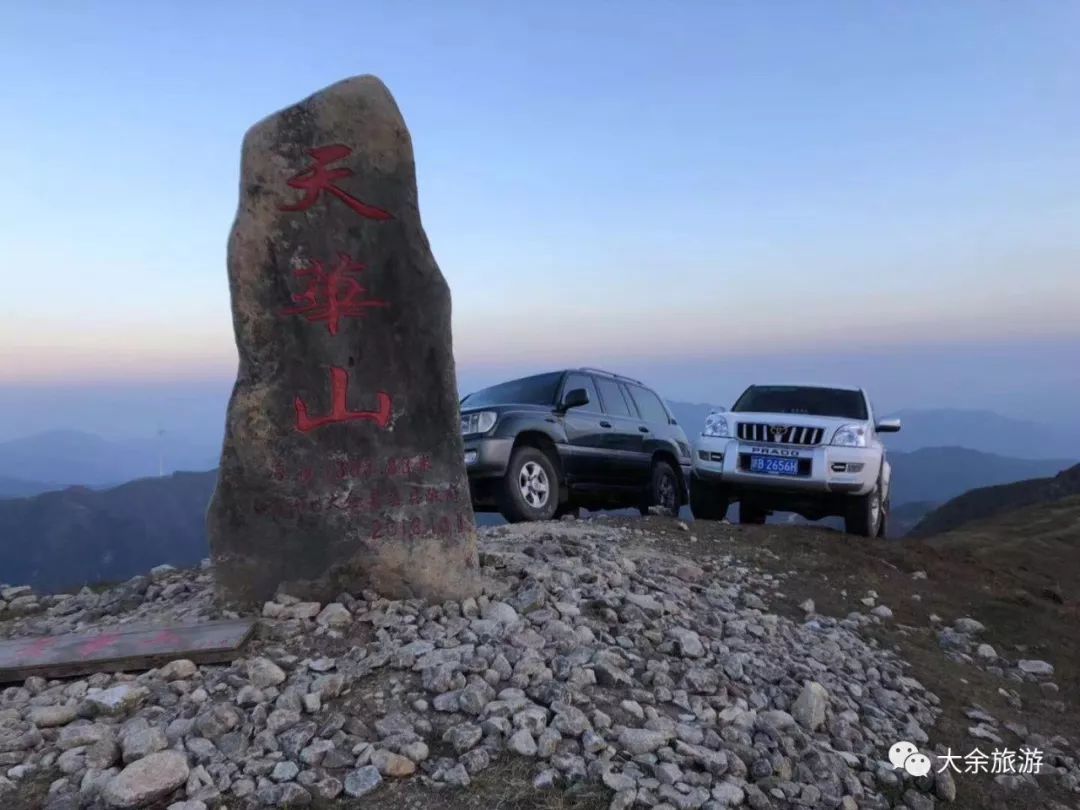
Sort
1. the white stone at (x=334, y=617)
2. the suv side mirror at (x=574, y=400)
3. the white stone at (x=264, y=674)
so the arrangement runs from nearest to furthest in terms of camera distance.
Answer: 1. the white stone at (x=264, y=674)
2. the white stone at (x=334, y=617)
3. the suv side mirror at (x=574, y=400)

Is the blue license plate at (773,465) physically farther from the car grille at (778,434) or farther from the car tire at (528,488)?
the car tire at (528,488)

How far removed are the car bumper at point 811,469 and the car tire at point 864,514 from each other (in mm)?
283

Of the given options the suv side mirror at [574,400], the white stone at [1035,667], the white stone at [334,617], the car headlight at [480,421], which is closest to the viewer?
the white stone at [334,617]

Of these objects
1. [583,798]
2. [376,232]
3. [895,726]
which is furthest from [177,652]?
[895,726]

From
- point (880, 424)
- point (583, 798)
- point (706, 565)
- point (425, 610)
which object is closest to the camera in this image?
point (583, 798)

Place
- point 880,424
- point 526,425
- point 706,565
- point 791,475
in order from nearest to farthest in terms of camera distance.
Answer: point 706,565 → point 526,425 → point 791,475 → point 880,424

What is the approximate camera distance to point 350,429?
5.13m

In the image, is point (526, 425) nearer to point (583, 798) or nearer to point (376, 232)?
point (376, 232)

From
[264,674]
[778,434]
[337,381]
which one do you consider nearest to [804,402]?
[778,434]

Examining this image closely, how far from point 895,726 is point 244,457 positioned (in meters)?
4.09

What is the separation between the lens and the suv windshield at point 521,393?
967 cm

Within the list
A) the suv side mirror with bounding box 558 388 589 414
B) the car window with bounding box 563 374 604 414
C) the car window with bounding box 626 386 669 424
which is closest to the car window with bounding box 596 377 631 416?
the car window with bounding box 563 374 604 414

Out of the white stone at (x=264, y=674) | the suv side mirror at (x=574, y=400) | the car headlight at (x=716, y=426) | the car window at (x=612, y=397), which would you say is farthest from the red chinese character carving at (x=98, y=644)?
the car headlight at (x=716, y=426)

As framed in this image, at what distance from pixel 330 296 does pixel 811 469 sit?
255 inches
